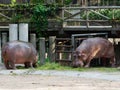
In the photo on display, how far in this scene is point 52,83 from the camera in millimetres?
15484

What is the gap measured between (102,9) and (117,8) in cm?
155

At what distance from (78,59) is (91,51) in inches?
26.5

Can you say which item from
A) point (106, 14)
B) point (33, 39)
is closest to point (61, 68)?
point (33, 39)

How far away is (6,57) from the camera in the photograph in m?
20.9

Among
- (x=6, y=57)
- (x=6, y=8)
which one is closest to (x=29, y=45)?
(x=6, y=57)

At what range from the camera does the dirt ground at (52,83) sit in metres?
14.4

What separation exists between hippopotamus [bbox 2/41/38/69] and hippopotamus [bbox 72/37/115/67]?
1.69 meters

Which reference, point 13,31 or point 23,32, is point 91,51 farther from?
point 13,31

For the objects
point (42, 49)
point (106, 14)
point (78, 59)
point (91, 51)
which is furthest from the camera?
point (106, 14)

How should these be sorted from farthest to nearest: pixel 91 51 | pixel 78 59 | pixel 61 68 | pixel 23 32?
pixel 23 32 < pixel 91 51 < pixel 78 59 < pixel 61 68

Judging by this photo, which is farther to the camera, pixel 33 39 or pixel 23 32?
pixel 23 32

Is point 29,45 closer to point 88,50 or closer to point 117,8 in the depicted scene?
point 88,50

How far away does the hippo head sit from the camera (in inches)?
832

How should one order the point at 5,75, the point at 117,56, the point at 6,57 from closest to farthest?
the point at 5,75, the point at 6,57, the point at 117,56
